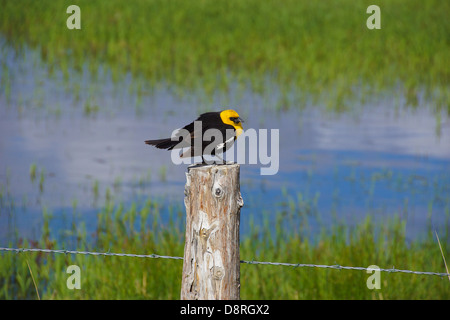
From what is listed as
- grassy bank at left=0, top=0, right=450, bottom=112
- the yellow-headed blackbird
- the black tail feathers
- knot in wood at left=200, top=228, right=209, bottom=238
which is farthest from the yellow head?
grassy bank at left=0, top=0, right=450, bottom=112

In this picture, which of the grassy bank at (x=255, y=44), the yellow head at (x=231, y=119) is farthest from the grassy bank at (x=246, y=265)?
the grassy bank at (x=255, y=44)

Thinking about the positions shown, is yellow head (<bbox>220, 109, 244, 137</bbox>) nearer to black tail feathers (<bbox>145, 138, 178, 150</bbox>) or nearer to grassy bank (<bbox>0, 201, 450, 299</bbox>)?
black tail feathers (<bbox>145, 138, 178, 150</bbox>)

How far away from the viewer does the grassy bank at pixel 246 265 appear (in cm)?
650

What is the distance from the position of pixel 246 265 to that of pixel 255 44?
31.7 ft

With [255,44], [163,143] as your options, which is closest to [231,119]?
[163,143]

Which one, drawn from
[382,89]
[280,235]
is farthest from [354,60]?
[280,235]

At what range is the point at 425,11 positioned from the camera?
62.4 feet

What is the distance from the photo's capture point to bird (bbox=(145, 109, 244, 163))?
4.88m

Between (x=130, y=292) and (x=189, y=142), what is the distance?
86.5 inches

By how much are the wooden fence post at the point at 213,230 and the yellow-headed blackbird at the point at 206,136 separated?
2.56 ft

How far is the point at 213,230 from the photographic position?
4.04 metres

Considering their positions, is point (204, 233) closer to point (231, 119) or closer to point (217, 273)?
point (217, 273)

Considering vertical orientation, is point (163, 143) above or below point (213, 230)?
above

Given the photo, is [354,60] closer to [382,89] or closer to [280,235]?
[382,89]
